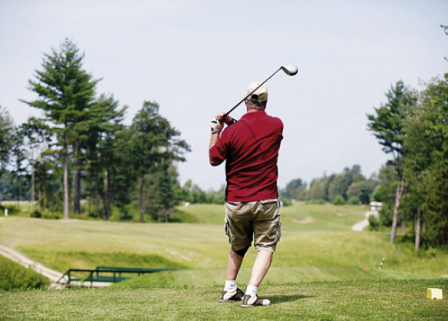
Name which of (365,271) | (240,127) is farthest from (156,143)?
(240,127)

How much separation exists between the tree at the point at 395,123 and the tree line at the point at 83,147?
105ft

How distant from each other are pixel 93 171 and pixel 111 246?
41.9 metres

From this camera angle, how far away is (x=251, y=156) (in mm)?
5051

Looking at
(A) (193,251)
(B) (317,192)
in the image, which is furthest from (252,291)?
(B) (317,192)

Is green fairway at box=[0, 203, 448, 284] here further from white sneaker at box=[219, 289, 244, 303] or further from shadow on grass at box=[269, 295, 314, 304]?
white sneaker at box=[219, 289, 244, 303]

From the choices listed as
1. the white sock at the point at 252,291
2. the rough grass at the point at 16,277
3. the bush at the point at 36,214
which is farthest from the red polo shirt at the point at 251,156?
the bush at the point at 36,214

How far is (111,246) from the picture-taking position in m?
29.9

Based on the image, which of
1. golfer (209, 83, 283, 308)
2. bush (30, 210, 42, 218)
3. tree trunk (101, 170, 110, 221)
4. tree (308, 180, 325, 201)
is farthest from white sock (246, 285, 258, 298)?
tree (308, 180, 325, 201)

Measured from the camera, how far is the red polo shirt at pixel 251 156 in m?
5.05

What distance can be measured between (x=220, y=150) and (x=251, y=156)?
1.25ft

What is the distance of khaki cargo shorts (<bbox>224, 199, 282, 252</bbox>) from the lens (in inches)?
198

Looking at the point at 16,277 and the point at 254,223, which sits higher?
the point at 254,223

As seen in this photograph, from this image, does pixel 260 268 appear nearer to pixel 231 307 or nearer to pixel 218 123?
pixel 231 307

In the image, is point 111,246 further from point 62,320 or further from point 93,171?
point 93,171
